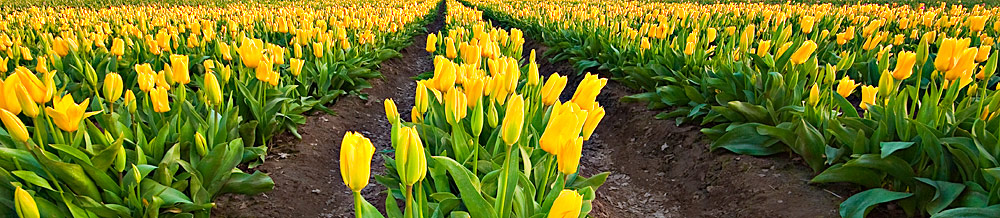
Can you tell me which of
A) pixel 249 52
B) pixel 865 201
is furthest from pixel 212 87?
pixel 865 201

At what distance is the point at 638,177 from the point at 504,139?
2.61m

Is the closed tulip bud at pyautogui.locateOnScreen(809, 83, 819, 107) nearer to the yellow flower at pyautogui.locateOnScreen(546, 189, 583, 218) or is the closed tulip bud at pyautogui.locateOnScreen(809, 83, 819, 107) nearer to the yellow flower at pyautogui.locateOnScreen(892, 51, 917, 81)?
the yellow flower at pyautogui.locateOnScreen(892, 51, 917, 81)

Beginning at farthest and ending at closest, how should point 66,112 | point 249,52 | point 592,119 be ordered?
point 249,52 < point 66,112 < point 592,119

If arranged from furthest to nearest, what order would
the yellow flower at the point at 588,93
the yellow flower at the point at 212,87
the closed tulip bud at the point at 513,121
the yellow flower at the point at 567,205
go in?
1. the yellow flower at the point at 212,87
2. the yellow flower at the point at 588,93
3. the closed tulip bud at the point at 513,121
4. the yellow flower at the point at 567,205

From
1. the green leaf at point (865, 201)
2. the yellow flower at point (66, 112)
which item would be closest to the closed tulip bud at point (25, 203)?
the yellow flower at point (66, 112)

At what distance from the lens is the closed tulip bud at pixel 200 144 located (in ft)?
8.29

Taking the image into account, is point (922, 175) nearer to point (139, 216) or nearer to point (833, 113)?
point (833, 113)

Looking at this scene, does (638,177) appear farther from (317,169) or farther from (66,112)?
(66,112)

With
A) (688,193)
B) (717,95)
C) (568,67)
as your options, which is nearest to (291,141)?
(688,193)

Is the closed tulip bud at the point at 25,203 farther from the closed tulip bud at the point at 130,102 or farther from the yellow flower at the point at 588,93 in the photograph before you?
the yellow flower at the point at 588,93

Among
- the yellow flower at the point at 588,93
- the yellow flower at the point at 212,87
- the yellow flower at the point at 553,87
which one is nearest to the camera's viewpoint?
the yellow flower at the point at 588,93

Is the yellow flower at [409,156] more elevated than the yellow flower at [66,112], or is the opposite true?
the yellow flower at [409,156]

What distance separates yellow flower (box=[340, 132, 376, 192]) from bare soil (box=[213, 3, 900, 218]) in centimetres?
189

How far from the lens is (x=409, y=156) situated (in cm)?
121
